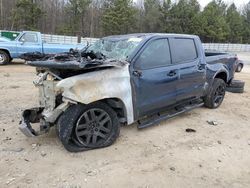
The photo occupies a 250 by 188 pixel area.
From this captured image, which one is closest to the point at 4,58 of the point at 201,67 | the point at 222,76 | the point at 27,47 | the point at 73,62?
the point at 27,47

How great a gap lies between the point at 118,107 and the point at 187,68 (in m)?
1.84

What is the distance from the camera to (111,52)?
5.22 meters

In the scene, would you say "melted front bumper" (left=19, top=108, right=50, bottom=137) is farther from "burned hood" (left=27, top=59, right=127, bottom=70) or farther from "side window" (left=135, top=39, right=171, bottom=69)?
"side window" (left=135, top=39, right=171, bottom=69)

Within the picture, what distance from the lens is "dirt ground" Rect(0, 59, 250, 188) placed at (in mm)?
3664

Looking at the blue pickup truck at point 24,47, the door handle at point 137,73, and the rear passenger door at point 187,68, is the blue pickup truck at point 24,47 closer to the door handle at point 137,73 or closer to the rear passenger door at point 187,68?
the rear passenger door at point 187,68

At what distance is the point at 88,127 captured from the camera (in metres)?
4.34

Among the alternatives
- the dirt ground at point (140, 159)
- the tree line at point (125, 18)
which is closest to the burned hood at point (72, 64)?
the dirt ground at point (140, 159)

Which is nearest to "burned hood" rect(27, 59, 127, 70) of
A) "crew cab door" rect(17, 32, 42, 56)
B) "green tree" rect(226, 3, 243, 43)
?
"crew cab door" rect(17, 32, 42, 56)

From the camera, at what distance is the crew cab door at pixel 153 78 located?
4.78 meters

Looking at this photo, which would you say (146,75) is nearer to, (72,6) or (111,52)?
(111,52)

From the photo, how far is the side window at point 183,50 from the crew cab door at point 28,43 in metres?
9.40

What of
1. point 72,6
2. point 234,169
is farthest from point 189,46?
point 72,6

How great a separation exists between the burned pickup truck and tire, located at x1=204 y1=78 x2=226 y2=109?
0.92 m

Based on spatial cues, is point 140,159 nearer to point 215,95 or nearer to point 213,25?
point 215,95
